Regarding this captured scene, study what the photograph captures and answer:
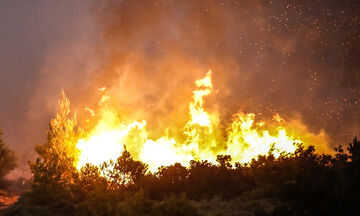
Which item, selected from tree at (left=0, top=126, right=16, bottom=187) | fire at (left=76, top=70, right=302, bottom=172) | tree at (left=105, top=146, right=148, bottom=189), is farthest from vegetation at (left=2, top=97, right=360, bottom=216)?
tree at (left=0, top=126, right=16, bottom=187)

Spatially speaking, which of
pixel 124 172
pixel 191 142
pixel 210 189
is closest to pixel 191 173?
pixel 210 189

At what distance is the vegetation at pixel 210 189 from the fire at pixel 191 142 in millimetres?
5507

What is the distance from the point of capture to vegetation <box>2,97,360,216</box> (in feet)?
16.8

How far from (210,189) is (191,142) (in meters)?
8.55

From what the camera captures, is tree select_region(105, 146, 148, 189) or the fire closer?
tree select_region(105, 146, 148, 189)

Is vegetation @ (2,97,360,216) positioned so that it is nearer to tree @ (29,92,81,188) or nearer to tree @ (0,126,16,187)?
tree @ (29,92,81,188)

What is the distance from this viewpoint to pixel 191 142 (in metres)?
19.0

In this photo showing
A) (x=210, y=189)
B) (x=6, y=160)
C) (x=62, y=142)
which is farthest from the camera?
(x=6, y=160)

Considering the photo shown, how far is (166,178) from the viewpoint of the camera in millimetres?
11609

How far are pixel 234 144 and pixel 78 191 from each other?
10478mm

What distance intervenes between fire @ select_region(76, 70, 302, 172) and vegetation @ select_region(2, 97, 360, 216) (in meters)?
5.51

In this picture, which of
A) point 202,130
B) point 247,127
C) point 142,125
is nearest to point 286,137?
point 247,127

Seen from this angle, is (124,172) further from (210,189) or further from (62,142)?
(62,142)

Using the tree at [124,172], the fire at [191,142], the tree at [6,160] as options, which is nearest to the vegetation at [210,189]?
the tree at [124,172]
